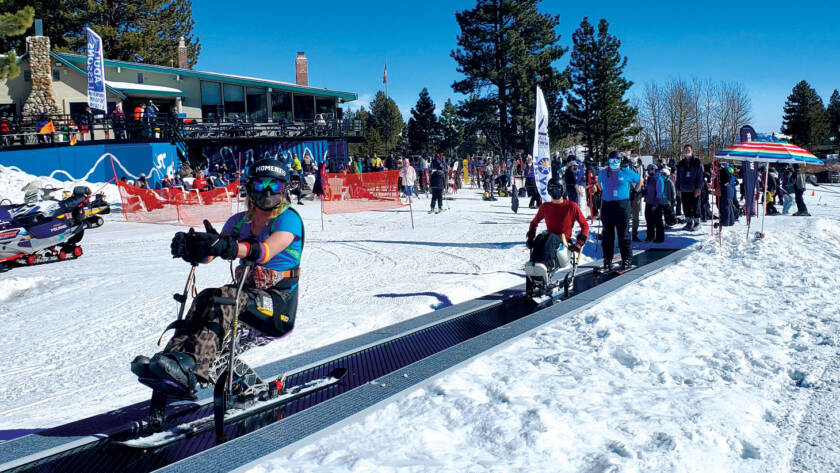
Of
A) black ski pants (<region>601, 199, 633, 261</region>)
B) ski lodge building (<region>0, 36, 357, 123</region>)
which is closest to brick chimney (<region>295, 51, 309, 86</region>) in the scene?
ski lodge building (<region>0, 36, 357, 123</region>)

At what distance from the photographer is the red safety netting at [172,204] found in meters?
18.0

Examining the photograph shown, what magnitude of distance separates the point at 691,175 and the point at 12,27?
52.8ft

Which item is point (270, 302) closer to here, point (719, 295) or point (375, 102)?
point (719, 295)

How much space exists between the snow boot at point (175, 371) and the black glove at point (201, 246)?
54 centimetres

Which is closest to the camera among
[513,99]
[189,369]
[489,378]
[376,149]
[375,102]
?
[189,369]

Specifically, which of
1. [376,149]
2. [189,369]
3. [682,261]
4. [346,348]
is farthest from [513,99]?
[189,369]

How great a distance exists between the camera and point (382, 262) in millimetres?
10961

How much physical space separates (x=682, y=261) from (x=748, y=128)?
437 centimetres

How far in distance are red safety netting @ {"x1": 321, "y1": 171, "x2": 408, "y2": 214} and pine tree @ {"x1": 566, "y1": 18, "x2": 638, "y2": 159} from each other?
26957 millimetres

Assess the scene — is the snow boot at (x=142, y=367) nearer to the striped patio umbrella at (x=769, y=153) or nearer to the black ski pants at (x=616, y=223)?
the black ski pants at (x=616, y=223)

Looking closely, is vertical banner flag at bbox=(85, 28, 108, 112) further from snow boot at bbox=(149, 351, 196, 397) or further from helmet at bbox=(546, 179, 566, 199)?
snow boot at bbox=(149, 351, 196, 397)

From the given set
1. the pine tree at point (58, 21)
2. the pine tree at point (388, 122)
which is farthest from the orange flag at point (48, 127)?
the pine tree at point (388, 122)

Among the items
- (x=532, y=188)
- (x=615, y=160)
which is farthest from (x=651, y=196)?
(x=532, y=188)

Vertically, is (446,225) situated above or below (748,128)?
below
